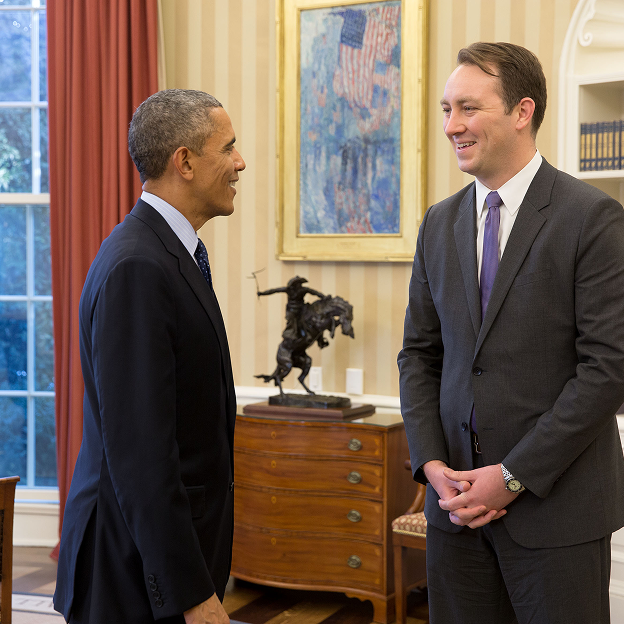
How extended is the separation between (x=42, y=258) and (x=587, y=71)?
3.13 meters

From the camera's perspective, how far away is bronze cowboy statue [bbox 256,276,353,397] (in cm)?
363

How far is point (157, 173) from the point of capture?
5.20 ft

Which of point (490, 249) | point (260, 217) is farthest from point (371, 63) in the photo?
point (490, 249)

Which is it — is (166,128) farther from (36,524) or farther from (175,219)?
(36,524)

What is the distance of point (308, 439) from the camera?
349cm

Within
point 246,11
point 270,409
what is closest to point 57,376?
point 270,409

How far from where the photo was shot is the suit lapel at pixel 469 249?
5.67 ft

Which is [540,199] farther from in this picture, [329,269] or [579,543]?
[329,269]

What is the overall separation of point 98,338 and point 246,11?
3.24 m

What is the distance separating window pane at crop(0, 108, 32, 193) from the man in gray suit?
3435 mm

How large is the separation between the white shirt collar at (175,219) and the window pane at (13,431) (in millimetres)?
3399

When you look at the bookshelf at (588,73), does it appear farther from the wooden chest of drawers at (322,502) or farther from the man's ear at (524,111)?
the man's ear at (524,111)

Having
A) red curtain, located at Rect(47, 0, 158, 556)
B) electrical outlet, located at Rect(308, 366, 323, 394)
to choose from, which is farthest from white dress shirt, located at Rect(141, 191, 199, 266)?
red curtain, located at Rect(47, 0, 158, 556)

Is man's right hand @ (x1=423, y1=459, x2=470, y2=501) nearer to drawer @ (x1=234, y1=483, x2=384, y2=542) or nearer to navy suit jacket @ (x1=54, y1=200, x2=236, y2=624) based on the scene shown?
navy suit jacket @ (x1=54, y1=200, x2=236, y2=624)
